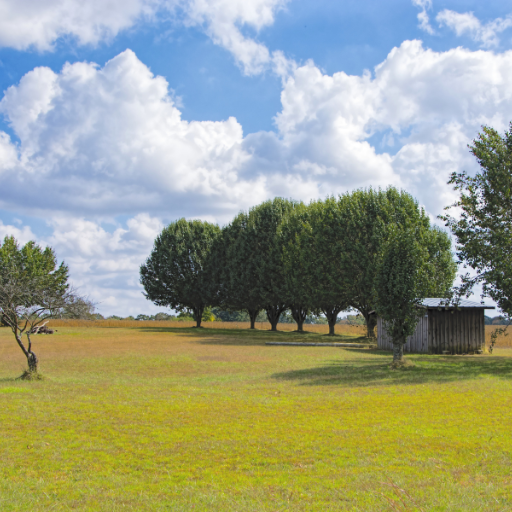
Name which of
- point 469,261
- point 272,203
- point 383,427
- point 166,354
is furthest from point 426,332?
point 272,203

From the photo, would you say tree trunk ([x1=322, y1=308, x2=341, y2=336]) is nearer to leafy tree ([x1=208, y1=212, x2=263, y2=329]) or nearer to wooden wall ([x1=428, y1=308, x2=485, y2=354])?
leafy tree ([x1=208, y1=212, x2=263, y2=329])

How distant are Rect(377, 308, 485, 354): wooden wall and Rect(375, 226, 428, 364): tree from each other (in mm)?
9869

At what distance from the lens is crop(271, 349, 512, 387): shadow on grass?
17.5 m

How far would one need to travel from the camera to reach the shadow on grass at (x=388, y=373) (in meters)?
17.5

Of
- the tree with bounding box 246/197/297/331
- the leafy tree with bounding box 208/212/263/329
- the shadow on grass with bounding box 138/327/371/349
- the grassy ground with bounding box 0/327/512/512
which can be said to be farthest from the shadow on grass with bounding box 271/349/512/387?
the leafy tree with bounding box 208/212/263/329

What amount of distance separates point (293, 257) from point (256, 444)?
148 ft

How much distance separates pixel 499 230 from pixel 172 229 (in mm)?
54033

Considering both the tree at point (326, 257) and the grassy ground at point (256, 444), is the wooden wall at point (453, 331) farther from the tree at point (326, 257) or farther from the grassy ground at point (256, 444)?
the tree at point (326, 257)

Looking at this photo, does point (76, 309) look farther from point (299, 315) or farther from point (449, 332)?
point (299, 315)

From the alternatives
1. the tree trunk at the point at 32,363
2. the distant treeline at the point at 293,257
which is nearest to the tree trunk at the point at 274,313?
the distant treeline at the point at 293,257

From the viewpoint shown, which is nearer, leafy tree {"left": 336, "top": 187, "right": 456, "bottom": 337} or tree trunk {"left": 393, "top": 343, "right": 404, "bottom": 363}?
tree trunk {"left": 393, "top": 343, "right": 404, "bottom": 363}

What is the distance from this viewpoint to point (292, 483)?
21.8 feet

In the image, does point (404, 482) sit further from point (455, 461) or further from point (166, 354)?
point (166, 354)

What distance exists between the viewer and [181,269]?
69125 millimetres
